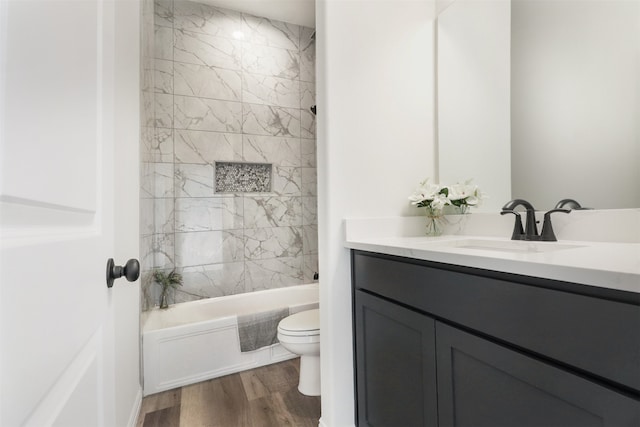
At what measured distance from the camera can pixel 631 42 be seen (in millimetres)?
1084

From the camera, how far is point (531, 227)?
126 centimetres

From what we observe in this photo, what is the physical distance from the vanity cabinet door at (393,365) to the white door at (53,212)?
899mm

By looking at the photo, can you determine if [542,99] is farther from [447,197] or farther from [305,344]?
[305,344]

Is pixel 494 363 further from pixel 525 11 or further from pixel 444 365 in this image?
pixel 525 11

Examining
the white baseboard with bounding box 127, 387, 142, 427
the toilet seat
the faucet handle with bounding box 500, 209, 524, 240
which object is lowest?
the white baseboard with bounding box 127, 387, 142, 427

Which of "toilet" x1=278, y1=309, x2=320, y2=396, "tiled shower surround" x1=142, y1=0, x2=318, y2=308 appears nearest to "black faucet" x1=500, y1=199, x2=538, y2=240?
"toilet" x1=278, y1=309, x2=320, y2=396

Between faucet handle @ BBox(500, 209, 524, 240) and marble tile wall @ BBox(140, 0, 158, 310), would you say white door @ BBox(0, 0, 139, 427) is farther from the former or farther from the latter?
marble tile wall @ BBox(140, 0, 158, 310)

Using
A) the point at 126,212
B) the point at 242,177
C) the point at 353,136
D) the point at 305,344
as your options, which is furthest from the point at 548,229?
the point at 242,177

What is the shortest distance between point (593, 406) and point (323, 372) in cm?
110

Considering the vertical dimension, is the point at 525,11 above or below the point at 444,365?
above

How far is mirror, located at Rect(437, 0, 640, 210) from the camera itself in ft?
3.65

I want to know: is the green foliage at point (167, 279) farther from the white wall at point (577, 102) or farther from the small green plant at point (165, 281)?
the white wall at point (577, 102)

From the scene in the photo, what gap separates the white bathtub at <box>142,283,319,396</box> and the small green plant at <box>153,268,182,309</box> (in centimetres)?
9

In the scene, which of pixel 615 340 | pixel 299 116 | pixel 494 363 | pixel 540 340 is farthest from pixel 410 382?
pixel 299 116
